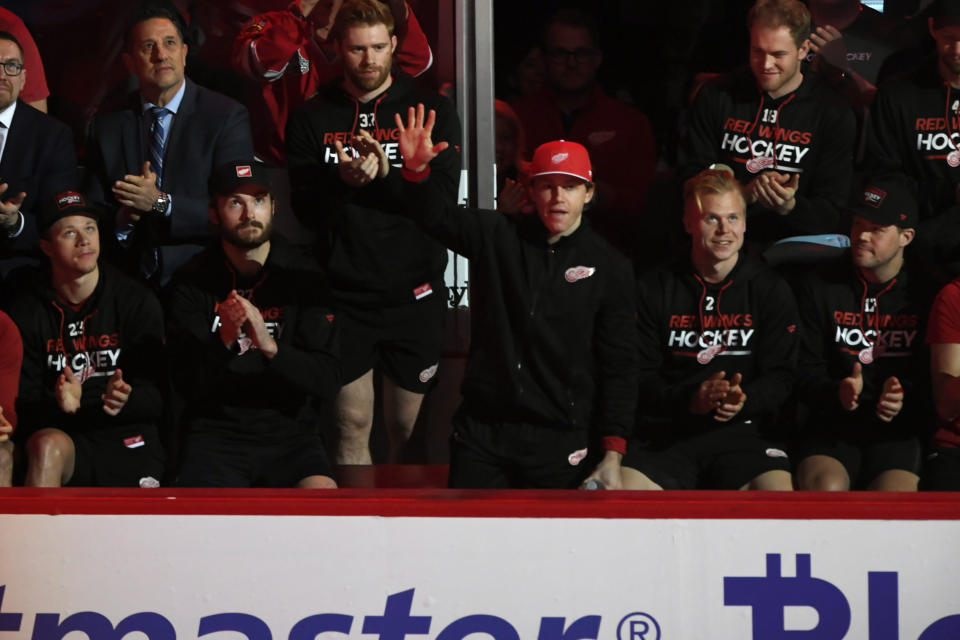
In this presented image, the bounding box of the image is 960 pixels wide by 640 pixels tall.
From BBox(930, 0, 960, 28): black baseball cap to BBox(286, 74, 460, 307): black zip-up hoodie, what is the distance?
6.48 feet

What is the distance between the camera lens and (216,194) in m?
4.66

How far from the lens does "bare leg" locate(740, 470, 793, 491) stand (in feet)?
14.4

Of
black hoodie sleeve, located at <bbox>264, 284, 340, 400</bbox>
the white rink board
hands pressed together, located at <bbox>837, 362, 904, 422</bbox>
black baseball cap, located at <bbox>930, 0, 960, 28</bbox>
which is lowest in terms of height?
the white rink board

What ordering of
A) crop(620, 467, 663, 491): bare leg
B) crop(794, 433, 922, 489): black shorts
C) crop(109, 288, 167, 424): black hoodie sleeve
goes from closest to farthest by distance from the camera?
crop(620, 467, 663, 491): bare leg
crop(794, 433, 922, 489): black shorts
crop(109, 288, 167, 424): black hoodie sleeve

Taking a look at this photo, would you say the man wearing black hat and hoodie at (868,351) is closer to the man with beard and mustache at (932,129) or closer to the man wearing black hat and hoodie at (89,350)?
the man with beard and mustache at (932,129)

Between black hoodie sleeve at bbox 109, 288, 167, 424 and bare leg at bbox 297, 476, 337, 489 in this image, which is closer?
bare leg at bbox 297, 476, 337, 489

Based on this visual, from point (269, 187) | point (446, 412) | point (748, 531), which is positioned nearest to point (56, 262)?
point (269, 187)

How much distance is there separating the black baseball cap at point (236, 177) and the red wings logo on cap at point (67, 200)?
510 mm

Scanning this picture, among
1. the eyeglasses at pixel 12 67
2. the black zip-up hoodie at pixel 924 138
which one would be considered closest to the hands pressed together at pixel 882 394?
the black zip-up hoodie at pixel 924 138

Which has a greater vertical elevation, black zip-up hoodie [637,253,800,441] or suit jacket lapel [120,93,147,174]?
suit jacket lapel [120,93,147,174]

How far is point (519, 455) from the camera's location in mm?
4473

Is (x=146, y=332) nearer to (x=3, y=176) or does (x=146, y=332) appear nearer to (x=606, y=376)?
(x=3, y=176)

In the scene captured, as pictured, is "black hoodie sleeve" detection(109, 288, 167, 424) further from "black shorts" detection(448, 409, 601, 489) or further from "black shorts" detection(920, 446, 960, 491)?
"black shorts" detection(920, 446, 960, 491)

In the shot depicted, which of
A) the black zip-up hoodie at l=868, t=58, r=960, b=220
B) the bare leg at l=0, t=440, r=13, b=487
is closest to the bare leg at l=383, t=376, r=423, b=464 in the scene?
the bare leg at l=0, t=440, r=13, b=487
